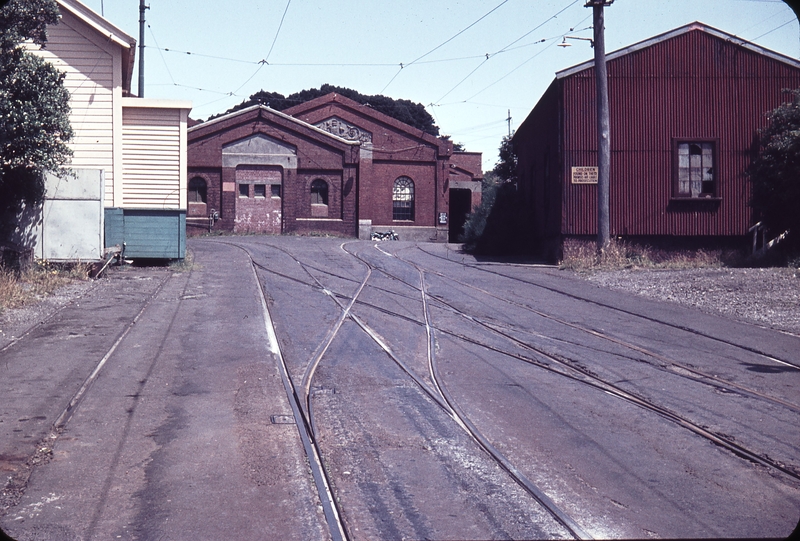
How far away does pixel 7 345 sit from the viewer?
10.4 meters

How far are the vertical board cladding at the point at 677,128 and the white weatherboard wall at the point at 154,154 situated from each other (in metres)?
11.7

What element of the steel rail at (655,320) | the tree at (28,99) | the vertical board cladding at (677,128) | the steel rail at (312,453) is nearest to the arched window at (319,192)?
the vertical board cladding at (677,128)

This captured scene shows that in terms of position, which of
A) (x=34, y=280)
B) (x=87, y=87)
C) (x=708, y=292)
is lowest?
(x=708, y=292)

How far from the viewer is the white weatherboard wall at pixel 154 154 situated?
20.0 metres

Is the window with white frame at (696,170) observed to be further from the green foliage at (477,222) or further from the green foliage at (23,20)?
the green foliage at (23,20)

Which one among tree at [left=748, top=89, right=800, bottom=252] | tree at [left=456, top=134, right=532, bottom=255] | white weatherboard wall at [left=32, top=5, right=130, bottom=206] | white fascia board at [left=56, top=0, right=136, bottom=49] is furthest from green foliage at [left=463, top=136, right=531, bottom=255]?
white fascia board at [left=56, top=0, right=136, bottom=49]

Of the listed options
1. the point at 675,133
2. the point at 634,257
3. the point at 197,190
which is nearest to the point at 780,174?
the point at 675,133

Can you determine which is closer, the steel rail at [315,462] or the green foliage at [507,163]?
the steel rail at [315,462]

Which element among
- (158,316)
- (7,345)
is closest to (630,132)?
(158,316)

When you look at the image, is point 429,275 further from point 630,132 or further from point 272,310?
point 630,132

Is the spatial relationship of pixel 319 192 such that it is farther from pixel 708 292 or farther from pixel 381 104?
pixel 381 104

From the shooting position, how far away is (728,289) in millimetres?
16000

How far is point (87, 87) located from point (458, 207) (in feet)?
122

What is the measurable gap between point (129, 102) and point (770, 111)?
62.6 feet
